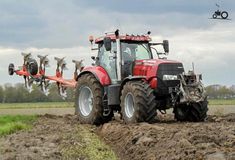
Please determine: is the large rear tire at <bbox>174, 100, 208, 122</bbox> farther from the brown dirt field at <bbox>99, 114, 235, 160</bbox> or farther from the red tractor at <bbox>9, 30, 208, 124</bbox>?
the brown dirt field at <bbox>99, 114, 235, 160</bbox>

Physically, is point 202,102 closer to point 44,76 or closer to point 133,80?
point 133,80

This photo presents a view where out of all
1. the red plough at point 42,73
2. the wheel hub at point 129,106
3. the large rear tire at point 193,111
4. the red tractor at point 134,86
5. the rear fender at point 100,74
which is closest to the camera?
the red tractor at point 134,86

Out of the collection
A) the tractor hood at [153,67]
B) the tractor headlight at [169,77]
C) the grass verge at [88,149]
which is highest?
the tractor hood at [153,67]

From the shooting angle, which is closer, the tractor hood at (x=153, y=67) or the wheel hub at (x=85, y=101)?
the tractor hood at (x=153, y=67)

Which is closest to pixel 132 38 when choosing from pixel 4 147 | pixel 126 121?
pixel 126 121

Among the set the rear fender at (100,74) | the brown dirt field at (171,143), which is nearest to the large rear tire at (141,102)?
the brown dirt field at (171,143)

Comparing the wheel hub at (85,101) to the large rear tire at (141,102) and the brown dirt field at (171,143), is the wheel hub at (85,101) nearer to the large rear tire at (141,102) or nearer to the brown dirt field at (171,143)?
the large rear tire at (141,102)

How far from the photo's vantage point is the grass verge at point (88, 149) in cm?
1095

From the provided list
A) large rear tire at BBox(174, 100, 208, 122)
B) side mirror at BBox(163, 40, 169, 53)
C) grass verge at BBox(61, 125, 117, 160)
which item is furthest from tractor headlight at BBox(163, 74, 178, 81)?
grass verge at BBox(61, 125, 117, 160)

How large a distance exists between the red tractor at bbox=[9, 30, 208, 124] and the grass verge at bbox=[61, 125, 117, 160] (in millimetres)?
1963

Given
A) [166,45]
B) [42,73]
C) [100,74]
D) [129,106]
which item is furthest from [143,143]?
[42,73]

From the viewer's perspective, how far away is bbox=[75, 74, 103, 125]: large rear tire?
17141mm

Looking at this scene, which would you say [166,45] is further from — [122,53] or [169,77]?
[169,77]

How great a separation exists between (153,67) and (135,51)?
1.64 metres
